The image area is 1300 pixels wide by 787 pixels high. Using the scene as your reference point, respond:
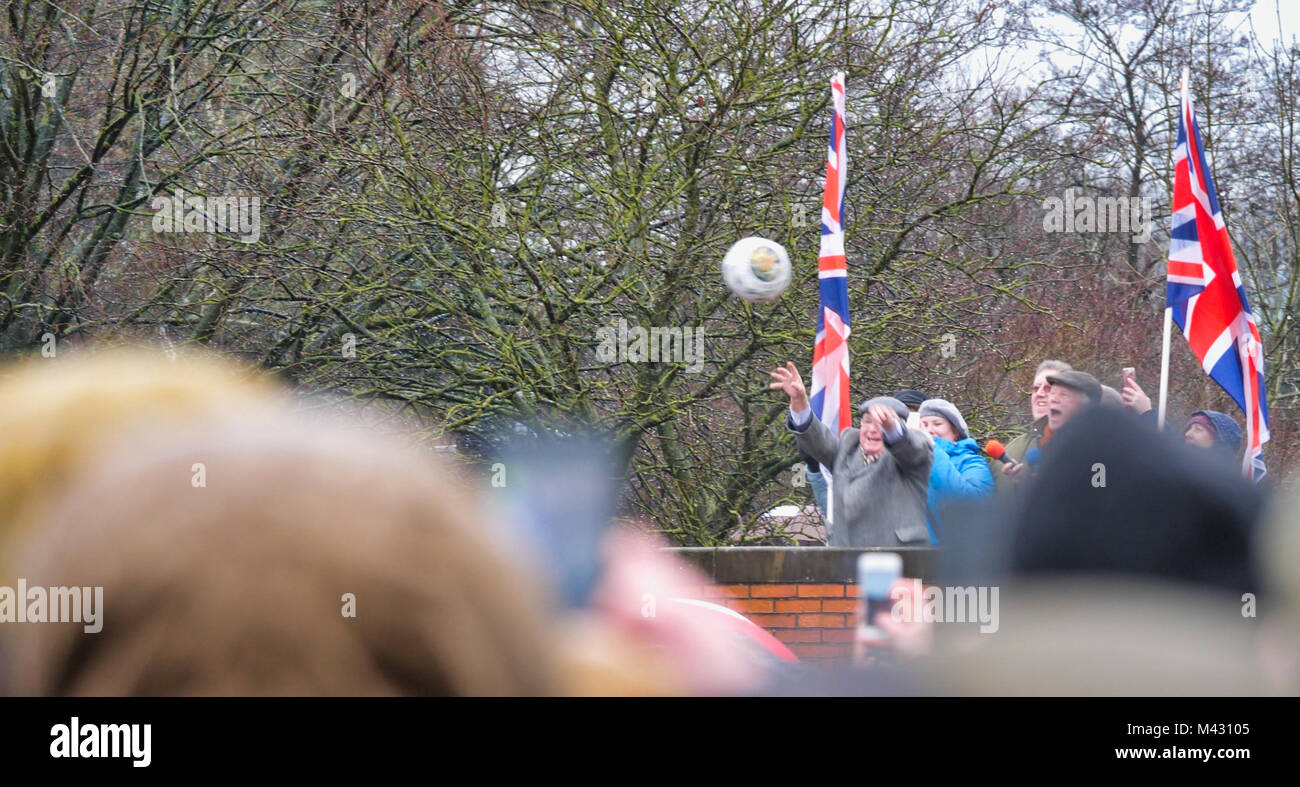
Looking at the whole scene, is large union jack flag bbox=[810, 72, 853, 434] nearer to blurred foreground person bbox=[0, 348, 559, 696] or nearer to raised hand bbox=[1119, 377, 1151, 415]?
raised hand bbox=[1119, 377, 1151, 415]

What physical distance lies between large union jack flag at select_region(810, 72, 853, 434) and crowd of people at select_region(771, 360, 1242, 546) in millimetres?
737

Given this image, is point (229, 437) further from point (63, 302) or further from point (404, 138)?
point (63, 302)

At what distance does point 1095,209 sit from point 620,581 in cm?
809

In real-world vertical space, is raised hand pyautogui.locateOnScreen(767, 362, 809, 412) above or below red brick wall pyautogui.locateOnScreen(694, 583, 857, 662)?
above

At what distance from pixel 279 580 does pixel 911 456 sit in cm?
493

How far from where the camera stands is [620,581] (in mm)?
2074

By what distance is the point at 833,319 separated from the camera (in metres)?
7.39

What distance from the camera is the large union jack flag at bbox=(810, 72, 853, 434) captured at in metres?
7.24

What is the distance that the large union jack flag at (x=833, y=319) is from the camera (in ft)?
Answer: 23.7

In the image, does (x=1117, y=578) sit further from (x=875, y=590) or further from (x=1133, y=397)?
(x=1133, y=397)

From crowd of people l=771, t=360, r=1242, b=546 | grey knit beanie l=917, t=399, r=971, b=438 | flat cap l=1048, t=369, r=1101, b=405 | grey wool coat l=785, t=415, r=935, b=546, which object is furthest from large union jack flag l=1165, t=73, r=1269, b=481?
flat cap l=1048, t=369, r=1101, b=405

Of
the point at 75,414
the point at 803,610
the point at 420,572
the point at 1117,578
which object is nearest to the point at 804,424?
the point at 803,610
